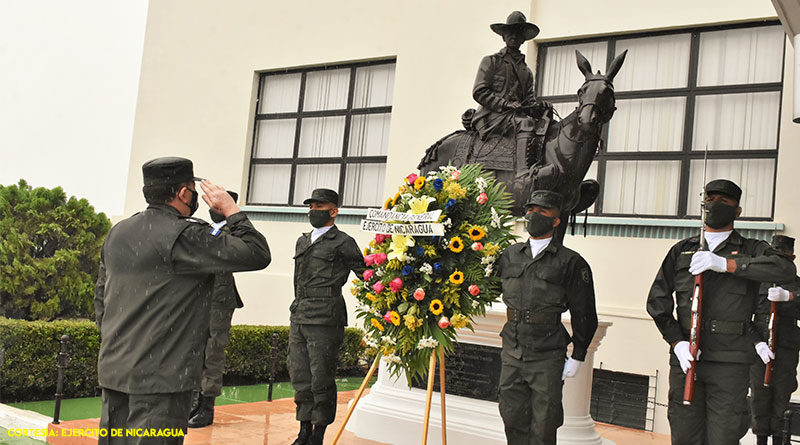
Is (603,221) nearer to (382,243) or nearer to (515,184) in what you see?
(515,184)

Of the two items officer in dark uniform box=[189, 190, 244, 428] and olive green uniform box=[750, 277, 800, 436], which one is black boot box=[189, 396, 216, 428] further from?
olive green uniform box=[750, 277, 800, 436]

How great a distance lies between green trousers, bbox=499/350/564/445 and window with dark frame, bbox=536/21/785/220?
6544 millimetres

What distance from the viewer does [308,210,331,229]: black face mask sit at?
673 centimetres

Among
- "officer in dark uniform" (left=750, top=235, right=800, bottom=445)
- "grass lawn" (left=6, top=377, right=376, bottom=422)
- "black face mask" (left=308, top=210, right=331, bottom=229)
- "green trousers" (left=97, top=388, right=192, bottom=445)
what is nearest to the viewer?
"green trousers" (left=97, top=388, right=192, bottom=445)

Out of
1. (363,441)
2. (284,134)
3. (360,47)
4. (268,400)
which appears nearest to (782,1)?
(363,441)

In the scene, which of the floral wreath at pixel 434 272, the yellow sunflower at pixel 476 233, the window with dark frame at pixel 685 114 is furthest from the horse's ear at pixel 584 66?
the window with dark frame at pixel 685 114

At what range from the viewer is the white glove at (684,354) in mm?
4727

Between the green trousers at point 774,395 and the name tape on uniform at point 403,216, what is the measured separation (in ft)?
13.8

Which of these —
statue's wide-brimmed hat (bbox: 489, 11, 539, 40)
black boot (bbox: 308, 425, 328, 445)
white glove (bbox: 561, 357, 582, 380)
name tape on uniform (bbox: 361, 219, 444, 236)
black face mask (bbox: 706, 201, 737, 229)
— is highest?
statue's wide-brimmed hat (bbox: 489, 11, 539, 40)

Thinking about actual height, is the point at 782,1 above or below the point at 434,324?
above

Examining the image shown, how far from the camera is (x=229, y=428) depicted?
7.48 metres

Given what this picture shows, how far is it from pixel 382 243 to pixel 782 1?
3.89 m

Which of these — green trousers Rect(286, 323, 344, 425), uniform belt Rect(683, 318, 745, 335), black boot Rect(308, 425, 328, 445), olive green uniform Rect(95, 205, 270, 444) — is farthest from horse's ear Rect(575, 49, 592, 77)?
olive green uniform Rect(95, 205, 270, 444)

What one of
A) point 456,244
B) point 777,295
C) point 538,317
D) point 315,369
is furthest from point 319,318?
point 777,295
